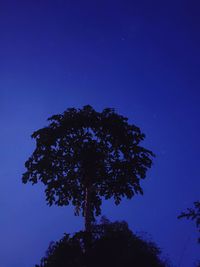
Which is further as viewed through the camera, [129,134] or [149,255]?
[129,134]

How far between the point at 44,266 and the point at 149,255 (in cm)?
689

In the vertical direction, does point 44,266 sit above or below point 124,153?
below

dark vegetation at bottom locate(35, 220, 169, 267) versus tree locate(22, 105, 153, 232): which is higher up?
tree locate(22, 105, 153, 232)

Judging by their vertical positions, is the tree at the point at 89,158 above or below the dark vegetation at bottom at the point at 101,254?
above

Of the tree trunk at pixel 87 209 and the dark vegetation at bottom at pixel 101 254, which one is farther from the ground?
the tree trunk at pixel 87 209

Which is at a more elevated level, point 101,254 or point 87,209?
point 87,209

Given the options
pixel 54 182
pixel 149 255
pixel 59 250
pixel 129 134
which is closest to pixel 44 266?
pixel 59 250

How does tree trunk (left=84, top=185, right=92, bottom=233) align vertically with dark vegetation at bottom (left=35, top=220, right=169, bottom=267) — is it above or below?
above

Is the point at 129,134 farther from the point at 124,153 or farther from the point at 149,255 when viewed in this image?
the point at 149,255

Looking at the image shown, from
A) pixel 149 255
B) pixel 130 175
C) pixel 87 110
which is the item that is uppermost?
pixel 87 110

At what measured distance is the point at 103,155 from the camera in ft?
99.7

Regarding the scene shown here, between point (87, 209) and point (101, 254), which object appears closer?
point (101, 254)

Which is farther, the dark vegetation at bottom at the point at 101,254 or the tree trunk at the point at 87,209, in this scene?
the tree trunk at the point at 87,209

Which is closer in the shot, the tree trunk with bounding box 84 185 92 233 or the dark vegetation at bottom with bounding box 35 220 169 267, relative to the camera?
the dark vegetation at bottom with bounding box 35 220 169 267
